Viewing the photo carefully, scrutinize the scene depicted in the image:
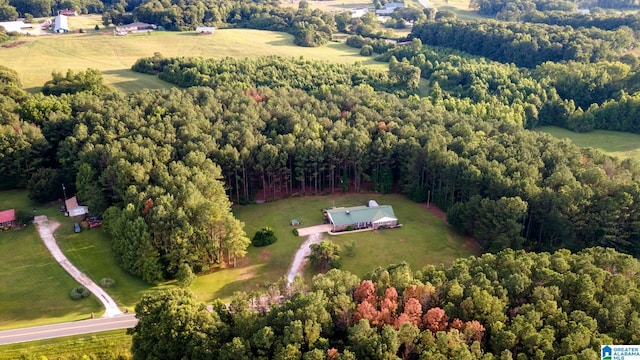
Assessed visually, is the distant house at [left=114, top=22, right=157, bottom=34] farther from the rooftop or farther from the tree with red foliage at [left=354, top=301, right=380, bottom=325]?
the tree with red foliage at [left=354, top=301, right=380, bottom=325]

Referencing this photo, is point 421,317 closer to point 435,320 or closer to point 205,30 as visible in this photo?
point 435,320

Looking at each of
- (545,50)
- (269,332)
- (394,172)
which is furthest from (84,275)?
(545,50)

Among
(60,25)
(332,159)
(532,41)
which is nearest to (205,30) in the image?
(60,25)

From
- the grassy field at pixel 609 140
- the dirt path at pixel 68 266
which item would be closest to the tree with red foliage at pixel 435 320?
the dirt path at pixel 68 266

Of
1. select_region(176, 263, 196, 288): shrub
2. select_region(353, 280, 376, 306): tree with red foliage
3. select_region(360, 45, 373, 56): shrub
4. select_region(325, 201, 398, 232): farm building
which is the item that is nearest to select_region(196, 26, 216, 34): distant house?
select_region(360, 45, 373, 56): shrub

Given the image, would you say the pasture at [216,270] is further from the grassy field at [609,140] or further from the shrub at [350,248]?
the grassy field at [609,140]

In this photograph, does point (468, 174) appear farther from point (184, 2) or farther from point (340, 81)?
point (184, 2)
